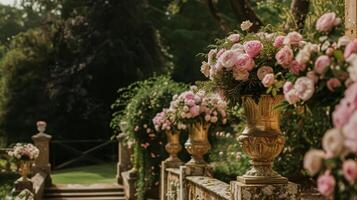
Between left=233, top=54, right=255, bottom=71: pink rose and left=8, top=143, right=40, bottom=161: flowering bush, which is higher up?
left=233, top=54, right=255, bottom=71: pink rose

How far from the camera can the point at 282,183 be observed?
17.0ft

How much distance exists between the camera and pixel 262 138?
512 centimetres

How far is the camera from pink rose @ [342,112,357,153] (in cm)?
226

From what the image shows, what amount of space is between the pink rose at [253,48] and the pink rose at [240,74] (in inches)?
5.4

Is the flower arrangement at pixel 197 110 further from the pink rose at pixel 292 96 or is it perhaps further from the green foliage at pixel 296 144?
the pink rose at pixel 292 96

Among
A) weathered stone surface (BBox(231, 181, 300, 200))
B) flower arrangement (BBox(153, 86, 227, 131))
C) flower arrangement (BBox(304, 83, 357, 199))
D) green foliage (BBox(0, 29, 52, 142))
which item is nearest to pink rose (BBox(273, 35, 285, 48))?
weathered stone surface (BBox(231, 181, 300, 200))

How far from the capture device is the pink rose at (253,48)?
4836mm

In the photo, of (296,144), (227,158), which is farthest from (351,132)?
(227,158)

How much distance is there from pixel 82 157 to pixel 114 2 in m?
7.45

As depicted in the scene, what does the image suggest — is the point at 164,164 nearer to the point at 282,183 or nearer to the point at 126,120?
the point at 126,120

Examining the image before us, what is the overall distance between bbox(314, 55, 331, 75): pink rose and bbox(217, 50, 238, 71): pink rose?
1.72 m

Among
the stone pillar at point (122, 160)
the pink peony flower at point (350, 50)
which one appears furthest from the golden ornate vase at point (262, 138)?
the stone pillar at point (122, 160)

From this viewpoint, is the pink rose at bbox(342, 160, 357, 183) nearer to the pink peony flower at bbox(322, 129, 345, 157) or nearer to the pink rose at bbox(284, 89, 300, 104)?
the pink peony flower at bbox(322, 129, 345, 157)

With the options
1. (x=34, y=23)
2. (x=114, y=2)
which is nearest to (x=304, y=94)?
(x=114, y=2)
